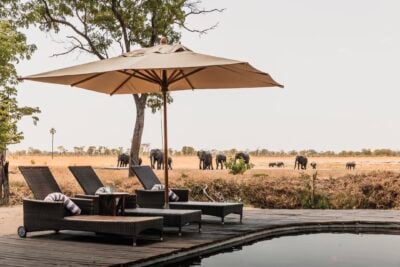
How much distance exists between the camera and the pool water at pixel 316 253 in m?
6.48

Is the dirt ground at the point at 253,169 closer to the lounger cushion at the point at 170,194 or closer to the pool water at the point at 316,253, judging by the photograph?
the lounger cushion at the point at 170,194

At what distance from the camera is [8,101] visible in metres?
15.4

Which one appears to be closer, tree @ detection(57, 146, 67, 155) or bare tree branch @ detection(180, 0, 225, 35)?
bare tree branch @ detection(180, 0, 225, 35)

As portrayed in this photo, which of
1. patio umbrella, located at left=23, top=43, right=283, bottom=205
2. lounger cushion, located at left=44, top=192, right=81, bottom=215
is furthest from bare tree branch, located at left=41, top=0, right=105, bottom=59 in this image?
lounger cushion, located at left=44, top=192, right=81, bottom=215

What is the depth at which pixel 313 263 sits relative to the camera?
6500 mm

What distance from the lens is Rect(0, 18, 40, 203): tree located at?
14531 mm

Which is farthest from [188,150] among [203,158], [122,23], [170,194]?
[170,194]

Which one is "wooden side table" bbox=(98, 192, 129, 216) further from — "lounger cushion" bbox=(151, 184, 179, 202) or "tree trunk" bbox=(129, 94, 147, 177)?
"tree trunk" bbox=(129, 94, 147, 177)

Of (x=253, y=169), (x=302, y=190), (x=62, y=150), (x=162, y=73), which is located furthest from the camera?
(x=62, y=150)

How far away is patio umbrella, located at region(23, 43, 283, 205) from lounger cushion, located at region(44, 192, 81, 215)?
1542 mm

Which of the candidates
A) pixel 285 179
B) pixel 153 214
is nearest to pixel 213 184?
pixel 285 179

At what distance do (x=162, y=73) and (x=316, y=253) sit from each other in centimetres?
369

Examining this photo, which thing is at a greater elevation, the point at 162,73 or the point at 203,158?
the point at 162,73

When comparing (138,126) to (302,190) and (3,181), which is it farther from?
(302,190)
